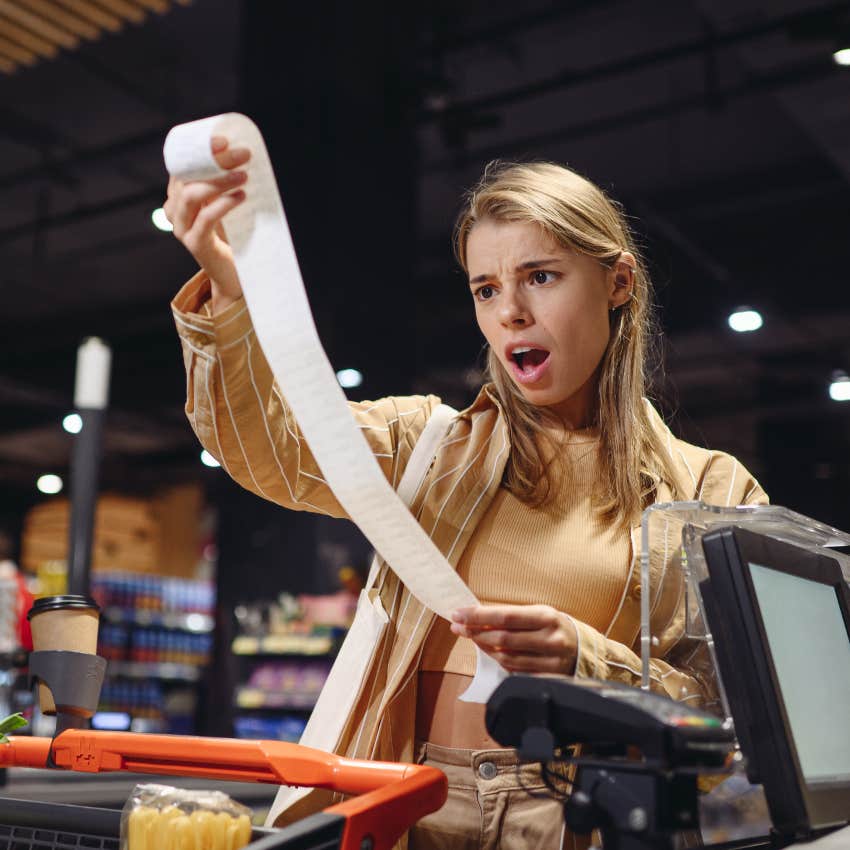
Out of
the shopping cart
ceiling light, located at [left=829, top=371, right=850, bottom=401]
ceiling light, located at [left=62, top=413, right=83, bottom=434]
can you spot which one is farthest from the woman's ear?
ceiling light, located at [left=829, top=371, right=850, bottom=401]

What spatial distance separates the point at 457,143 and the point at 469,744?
21.4ft

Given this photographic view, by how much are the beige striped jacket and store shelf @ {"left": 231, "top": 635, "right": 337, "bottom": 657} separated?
5.34 m

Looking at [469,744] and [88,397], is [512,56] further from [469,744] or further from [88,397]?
[469,744]

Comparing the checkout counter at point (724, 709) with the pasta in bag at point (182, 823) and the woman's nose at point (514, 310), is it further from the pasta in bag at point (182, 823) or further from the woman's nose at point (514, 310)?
the woman's nose at point (514, 310)

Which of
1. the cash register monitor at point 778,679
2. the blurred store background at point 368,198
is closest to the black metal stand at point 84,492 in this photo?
the cash register monitor at point 778,679

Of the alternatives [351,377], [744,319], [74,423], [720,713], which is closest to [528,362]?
[720,713]

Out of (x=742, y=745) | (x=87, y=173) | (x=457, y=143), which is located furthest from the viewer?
(x=87, y=173)

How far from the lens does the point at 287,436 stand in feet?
4.17

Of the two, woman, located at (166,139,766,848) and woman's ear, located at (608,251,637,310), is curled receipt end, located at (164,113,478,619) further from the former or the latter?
woman's ear, located at (608,251,637,310)

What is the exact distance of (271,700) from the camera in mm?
7074

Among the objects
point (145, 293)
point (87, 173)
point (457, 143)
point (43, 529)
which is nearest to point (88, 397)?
point (457, 143)

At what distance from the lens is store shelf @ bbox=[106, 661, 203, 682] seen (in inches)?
423

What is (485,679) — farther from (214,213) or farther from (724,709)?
(214,213)

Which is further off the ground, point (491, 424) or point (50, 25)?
point (50, 25)
